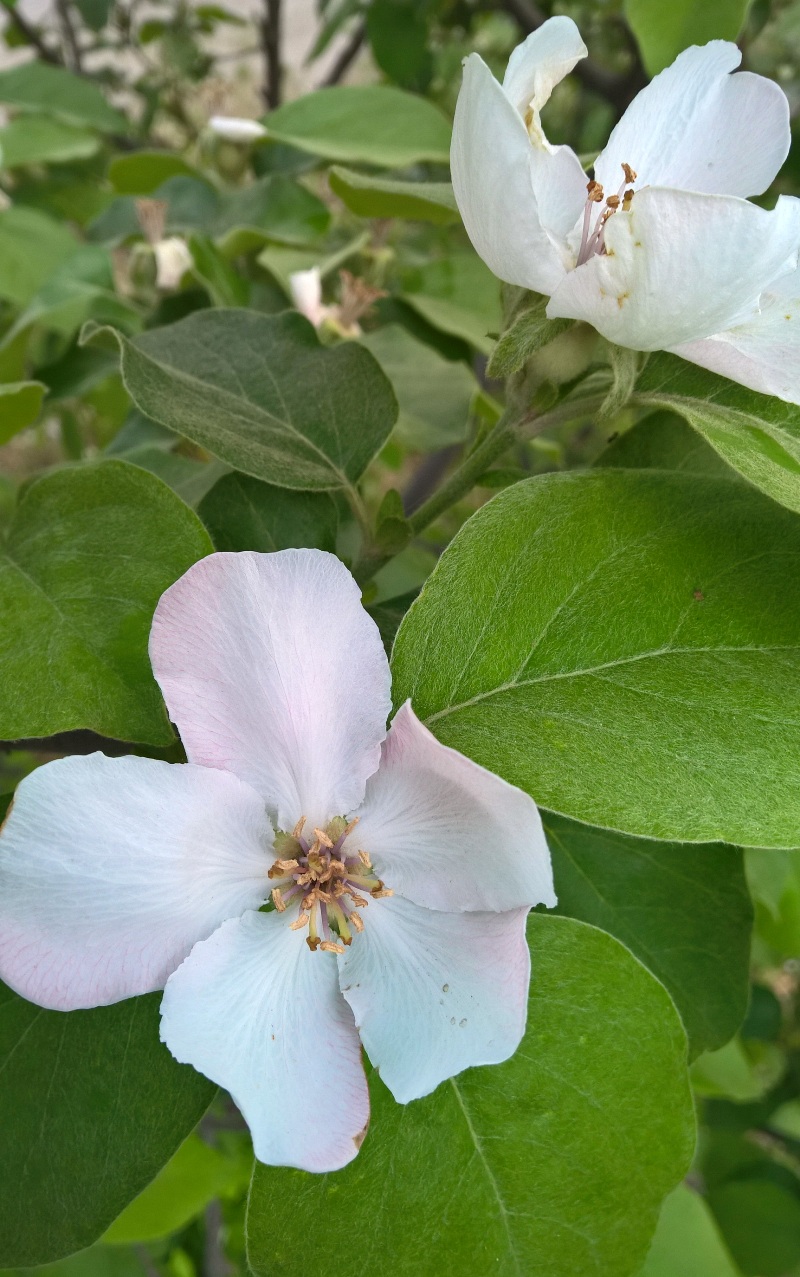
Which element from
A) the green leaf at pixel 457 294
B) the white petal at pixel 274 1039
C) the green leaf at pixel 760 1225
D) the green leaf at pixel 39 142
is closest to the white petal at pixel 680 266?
the white petal at pixel 274 1039

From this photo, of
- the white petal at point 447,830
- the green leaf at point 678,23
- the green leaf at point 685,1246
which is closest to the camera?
the white petal at point 447,830

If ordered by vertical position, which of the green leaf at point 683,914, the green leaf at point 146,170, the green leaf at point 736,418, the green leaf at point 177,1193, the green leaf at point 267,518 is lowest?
the green leaf at point 177,1193

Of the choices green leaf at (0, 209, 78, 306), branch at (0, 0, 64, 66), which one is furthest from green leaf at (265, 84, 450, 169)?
branch at (0, 0, 64, 66)

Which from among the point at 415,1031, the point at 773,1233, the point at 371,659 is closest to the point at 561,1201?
the point at 415,1031

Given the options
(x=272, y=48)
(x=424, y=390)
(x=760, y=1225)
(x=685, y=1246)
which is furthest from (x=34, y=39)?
(x=760, y=1225)

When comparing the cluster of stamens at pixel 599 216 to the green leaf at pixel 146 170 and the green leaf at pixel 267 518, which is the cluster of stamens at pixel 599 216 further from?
the green leaf at pixel 146 170

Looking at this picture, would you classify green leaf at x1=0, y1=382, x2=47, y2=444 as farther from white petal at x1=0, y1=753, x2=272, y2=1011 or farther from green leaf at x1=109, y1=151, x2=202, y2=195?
green leaf at x1=109, y1=151, x2=202, y2=195

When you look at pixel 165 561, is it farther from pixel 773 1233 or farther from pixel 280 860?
pixel 773 1233
